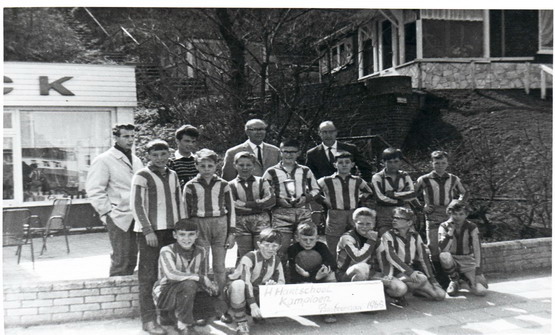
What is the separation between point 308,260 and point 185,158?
1.48m

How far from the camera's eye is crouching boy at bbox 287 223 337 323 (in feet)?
15.4

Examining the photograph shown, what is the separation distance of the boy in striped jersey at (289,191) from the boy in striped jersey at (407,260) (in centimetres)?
79

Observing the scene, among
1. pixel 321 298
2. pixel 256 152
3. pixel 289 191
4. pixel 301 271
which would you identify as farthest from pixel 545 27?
pixel 321 298

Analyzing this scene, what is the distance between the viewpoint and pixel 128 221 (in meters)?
4.72

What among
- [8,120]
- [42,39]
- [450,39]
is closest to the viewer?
[8,120]

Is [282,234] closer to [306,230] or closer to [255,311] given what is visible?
[306,230]

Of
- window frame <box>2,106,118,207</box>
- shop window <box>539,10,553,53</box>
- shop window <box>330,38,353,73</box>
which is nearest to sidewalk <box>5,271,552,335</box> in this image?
shop window <box>330,38,353,73</box>

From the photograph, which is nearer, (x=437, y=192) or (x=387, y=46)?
(x=437, y=192)

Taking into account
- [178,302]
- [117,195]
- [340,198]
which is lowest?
[178,302]

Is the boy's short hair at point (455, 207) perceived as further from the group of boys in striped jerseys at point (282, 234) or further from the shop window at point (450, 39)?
the shop window at point (450, 39)

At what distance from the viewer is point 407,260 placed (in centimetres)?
510

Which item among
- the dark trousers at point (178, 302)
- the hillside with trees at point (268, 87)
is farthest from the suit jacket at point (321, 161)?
the dark trousers at point (178, 302)

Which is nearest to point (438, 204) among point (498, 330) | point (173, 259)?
point (498, 330)

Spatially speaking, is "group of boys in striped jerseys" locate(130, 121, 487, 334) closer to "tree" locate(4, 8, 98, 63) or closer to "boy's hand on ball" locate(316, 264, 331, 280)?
"boy's hand on ball" locate(316, 264, 331, 280)
